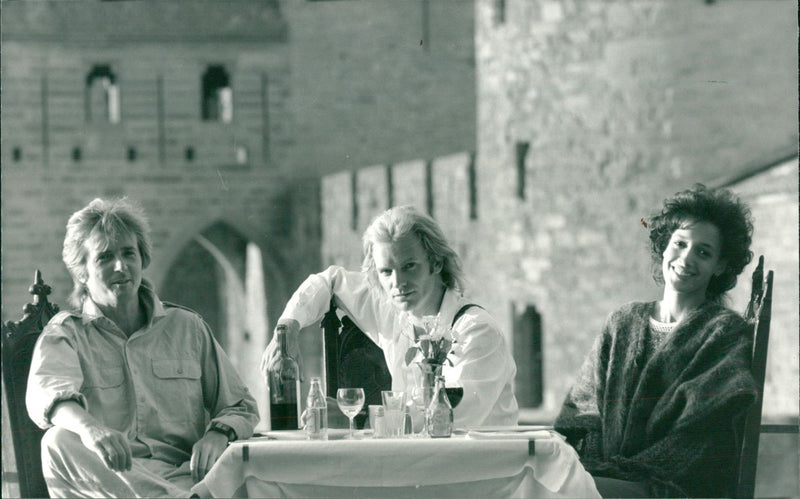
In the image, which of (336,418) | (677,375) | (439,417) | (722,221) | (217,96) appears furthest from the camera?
(217,96)

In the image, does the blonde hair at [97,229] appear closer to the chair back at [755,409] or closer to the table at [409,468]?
the table at [409,468]

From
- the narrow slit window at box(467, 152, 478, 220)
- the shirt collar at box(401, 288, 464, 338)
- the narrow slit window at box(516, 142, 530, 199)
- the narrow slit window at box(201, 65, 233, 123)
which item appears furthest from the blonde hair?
the narrow slit window at box(201, 65, 233, 123)

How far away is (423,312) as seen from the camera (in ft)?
16.8

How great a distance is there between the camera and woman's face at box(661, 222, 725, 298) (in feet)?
16.9

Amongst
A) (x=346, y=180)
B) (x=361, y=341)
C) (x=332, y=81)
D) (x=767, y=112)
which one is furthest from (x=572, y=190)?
(x=361, y=341)

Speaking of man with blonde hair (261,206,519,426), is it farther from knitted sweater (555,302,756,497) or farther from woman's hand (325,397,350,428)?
knitted sweater (555,302,756,497)

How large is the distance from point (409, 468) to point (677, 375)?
1.01m

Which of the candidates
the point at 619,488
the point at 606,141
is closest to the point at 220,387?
the point at 619,488

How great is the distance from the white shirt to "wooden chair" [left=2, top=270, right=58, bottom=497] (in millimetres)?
724

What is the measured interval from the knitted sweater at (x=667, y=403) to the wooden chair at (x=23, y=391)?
58.8 inches

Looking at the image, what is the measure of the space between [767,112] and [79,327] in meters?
10.3

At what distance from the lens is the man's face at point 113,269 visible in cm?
484

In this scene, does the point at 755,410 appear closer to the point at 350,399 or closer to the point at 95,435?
the point at 350,399

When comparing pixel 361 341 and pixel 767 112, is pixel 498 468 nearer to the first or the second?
pixel 361 341
